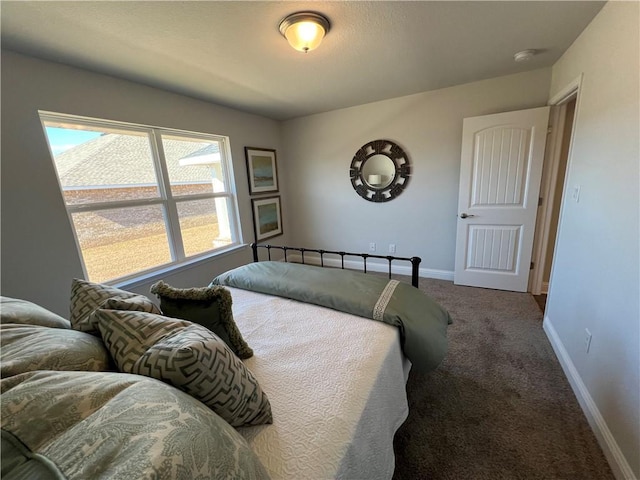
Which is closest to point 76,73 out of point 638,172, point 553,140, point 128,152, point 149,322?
point 128,152

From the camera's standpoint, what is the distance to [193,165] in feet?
9.82

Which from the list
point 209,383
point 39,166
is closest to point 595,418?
point 209,383

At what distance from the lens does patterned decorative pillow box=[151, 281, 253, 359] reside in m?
1.16

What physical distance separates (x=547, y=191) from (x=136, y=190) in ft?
13.2

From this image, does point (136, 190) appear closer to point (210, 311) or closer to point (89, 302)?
point (89, 302)

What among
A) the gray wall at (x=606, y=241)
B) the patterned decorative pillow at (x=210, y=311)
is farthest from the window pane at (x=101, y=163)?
the gray wall at (x=606, y=241)

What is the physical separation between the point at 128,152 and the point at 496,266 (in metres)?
3.94

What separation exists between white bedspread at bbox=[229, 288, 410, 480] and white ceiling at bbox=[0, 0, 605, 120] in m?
1.73

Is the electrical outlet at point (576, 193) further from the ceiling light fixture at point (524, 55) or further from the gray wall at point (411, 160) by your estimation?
the gray wall at point (411, 160)

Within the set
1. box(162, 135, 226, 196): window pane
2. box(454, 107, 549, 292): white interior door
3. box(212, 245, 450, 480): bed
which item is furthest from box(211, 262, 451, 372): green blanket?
box(454, 107, 549, 292): white interior door

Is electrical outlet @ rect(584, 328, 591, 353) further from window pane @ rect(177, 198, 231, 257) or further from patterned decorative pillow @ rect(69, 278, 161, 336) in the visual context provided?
window pane @ rect(177, 198, 231, 257)

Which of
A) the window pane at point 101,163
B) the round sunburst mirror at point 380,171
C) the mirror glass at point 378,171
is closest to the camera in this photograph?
the window pane at point 101,163

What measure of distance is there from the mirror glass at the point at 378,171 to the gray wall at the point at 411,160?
24 cm

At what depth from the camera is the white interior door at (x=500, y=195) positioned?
8.59ft
